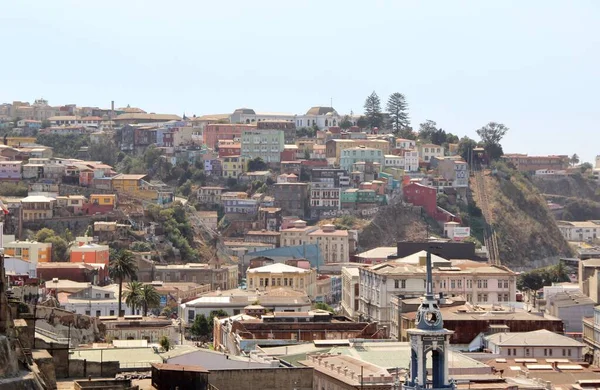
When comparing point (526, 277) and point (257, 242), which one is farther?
point (257, 242)

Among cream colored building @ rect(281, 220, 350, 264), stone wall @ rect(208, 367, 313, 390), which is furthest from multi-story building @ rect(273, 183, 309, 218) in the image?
stone wall @ rect(208, 367, 313, 390)

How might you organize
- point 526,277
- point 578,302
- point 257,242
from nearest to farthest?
point 578,302
point 526,277
point 257,242

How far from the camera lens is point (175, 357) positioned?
63438mm

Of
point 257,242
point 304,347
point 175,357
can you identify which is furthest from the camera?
point 257,242

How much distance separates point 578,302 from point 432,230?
237ft

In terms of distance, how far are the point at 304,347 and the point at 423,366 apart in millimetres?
30728

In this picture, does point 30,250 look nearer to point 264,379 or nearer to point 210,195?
point 210,195

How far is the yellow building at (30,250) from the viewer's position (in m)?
139

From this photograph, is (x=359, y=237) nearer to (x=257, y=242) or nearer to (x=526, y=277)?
(x=257, y=242)

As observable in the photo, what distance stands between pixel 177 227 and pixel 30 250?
1210 inches

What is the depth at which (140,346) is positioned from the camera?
219 ft

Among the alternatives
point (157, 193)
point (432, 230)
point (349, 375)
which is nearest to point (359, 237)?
point (432, 230)

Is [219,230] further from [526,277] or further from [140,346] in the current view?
[140,346]

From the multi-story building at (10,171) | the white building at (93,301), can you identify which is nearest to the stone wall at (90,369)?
the white building at (93,301)
